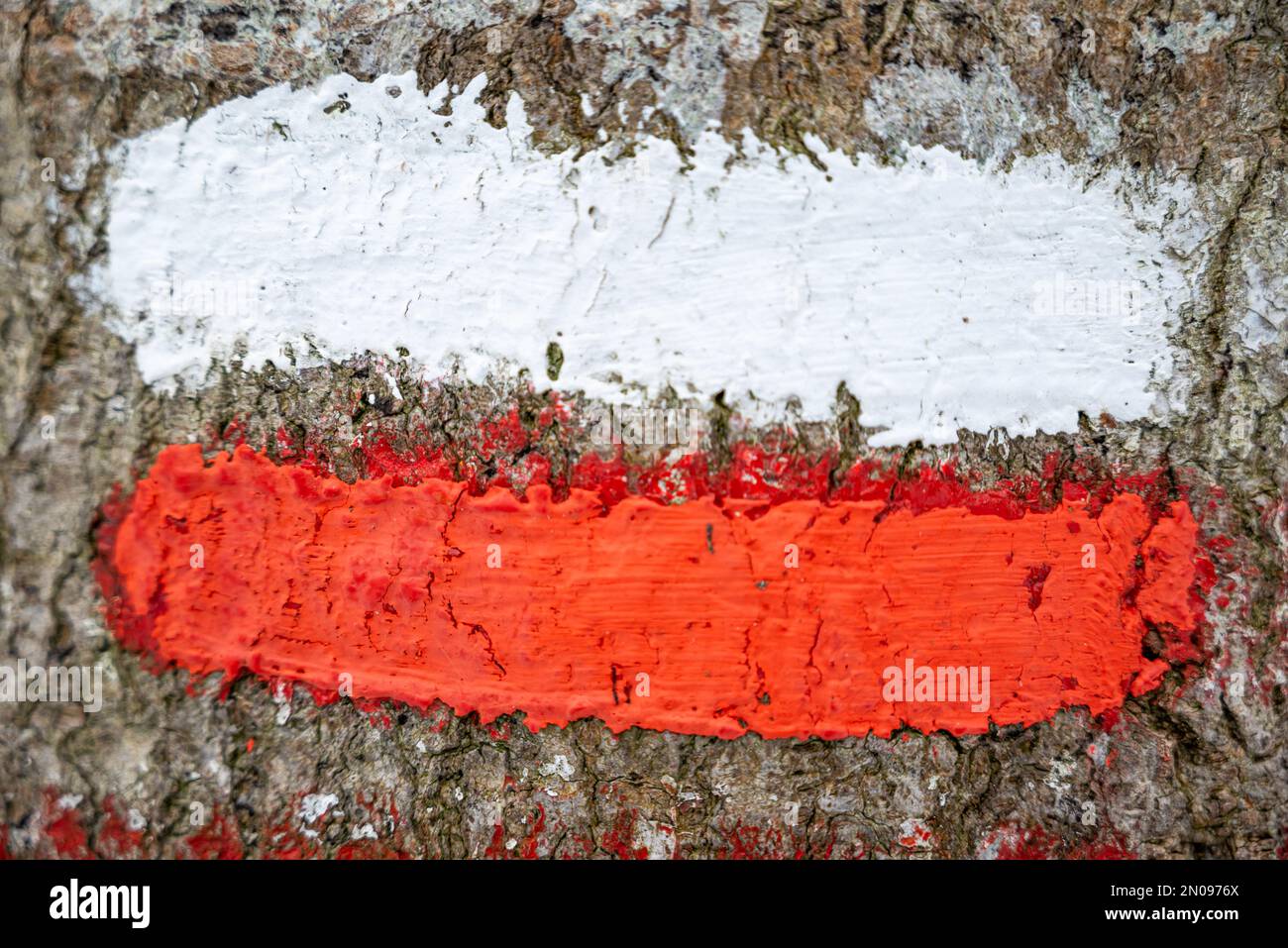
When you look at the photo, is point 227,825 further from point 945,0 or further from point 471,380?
point 945,0

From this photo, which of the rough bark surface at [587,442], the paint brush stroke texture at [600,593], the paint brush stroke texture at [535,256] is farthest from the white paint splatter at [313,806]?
the paint brush stroke texture at [535,256]

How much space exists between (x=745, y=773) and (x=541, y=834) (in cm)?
61

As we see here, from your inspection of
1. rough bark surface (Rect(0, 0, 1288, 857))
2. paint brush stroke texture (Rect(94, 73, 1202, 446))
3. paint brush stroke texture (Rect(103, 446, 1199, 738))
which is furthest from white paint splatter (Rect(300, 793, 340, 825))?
paint brush stroke texture (Rect(94, 73, 1202, 446))

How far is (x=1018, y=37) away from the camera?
191 cm

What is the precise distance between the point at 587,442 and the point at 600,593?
0.42 metres

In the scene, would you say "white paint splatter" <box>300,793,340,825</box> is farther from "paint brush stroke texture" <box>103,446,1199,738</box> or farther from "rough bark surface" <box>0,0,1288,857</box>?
"paint brush stroke texture" <box>103,446,1199,738</box>

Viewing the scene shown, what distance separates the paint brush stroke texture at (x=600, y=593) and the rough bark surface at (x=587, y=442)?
0.11m

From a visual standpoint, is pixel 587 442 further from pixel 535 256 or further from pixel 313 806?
pixel 313 806

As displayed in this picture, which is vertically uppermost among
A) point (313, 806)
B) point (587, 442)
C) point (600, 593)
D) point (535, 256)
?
point (535, 256)

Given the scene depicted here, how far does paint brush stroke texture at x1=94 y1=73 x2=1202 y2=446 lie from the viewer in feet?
6.21

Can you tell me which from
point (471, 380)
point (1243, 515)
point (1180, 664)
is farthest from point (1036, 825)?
point (471, 380)

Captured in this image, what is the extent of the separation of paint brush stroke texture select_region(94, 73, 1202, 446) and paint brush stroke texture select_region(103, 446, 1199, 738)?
34cm

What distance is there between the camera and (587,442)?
6.25 ft

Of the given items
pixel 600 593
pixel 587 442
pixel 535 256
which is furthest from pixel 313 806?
pixel 535 256
